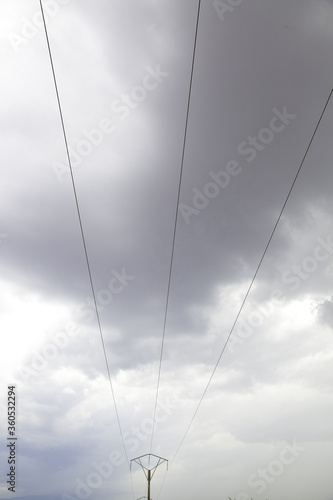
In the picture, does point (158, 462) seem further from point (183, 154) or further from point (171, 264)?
point (183, 154)

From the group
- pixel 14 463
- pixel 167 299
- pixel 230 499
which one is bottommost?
pixel 230 499

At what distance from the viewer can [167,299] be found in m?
27.0

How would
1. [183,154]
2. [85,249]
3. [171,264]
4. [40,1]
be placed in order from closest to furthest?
[40,1]
[183,154]
[85,249]
[171,264]

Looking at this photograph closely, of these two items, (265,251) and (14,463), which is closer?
(265,251)

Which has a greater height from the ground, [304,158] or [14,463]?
[304,158]

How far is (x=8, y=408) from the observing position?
25.4 m

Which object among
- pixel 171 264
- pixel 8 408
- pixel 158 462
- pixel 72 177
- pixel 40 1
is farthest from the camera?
pixel 158 462

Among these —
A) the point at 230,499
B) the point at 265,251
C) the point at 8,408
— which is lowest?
the point at 230,499

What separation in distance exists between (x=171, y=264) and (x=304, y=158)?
→ 33.0ft

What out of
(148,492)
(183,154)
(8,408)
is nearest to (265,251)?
(183,154)

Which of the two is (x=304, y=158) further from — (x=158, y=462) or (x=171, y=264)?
(x=158, y=462)

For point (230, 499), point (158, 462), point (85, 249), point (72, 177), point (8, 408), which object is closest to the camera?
point (72, 177)

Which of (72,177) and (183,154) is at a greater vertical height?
(183,154)

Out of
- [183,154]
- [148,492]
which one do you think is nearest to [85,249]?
[183,154]
